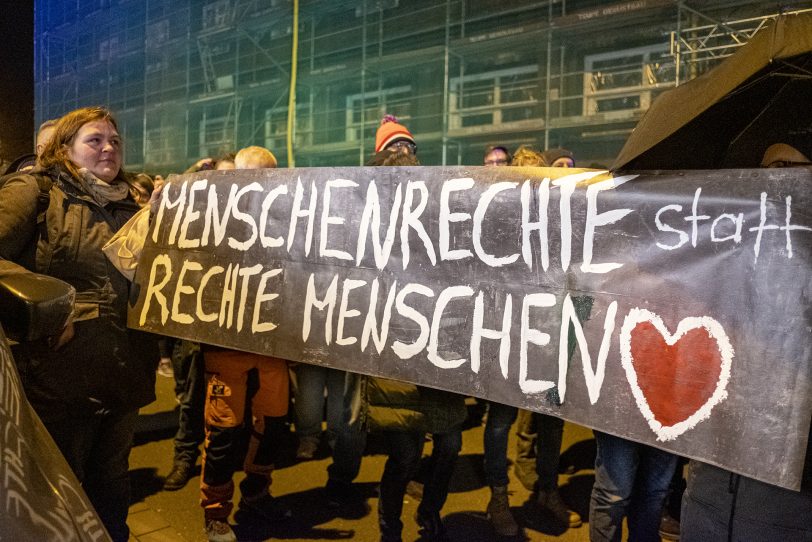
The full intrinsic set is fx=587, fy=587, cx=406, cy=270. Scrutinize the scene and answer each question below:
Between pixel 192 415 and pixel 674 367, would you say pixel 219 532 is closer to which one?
pixel 192 415

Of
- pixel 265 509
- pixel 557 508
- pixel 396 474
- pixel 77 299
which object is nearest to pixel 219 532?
pixel 265 509

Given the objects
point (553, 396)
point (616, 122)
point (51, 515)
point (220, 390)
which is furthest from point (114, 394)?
point (616, 122)

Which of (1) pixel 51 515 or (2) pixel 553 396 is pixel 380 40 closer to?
(2) pixel 553 396

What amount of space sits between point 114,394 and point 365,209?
3.93ft

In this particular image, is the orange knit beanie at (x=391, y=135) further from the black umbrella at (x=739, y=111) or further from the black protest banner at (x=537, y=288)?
the black umbrella at (x=739, y=111)

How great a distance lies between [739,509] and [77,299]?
2.35 meters

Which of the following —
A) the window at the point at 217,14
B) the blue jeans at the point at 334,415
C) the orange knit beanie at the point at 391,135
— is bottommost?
the blue jeans at the point at 334,415

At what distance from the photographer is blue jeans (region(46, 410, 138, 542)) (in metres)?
2.21

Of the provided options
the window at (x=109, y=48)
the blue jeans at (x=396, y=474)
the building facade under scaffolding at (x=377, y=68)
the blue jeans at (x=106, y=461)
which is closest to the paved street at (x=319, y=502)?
the blue jeans at (x=396, y=474)

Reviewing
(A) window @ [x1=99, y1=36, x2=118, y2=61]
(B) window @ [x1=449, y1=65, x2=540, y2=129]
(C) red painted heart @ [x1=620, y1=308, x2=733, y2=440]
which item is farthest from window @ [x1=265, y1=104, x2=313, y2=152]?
(C) red painted heart @ [x1=620, y1=308, x2=733, y2=440]

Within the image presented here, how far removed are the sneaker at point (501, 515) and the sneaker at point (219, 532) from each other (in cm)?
130

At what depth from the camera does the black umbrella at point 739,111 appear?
1.43 m

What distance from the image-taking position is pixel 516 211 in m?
2.00

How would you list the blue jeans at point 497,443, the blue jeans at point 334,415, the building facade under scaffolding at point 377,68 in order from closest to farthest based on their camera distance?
1. the blue jeans at point 497,443
2. the blue jeans at point 334,415
3. the building facade under scaffolding at point 377,68
